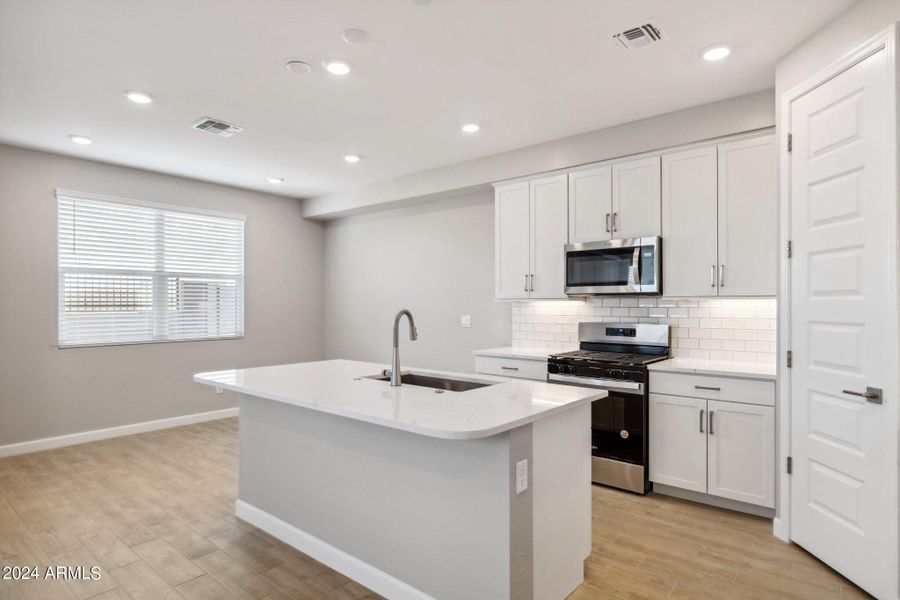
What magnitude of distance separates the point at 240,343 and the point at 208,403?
0.75m

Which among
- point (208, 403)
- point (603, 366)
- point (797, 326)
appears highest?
point (797, 326)

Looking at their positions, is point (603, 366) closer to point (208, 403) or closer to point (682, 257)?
point (682, 257)

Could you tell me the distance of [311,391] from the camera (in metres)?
2.41

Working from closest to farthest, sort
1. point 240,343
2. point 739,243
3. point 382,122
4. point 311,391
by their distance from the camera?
point 311,391 → point 739,243 → point 382,122 → point 240,343

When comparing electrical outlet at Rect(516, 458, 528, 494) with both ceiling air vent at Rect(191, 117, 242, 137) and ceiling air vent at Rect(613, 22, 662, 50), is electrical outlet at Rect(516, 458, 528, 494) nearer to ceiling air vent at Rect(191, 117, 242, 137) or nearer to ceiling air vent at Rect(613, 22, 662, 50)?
ceiling air vent at Rect(613, 22, 662, 50)

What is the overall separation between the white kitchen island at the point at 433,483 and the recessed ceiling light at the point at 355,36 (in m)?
1.77

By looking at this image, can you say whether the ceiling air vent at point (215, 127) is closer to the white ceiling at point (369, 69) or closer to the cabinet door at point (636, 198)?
the white ceiling at point (369, 69)

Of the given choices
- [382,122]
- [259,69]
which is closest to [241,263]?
[382,122]

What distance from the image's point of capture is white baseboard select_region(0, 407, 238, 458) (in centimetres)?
439

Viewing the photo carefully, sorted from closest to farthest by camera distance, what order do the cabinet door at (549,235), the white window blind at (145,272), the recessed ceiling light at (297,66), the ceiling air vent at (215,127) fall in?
the recessed ceiling light at (297,66) < the ceiling air vent at (215,127) < the cabinet door at (549,235) < the white window blind at (145,272)

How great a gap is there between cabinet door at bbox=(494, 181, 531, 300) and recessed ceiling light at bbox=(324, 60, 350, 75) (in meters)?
1.96

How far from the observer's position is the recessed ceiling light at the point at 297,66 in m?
2.80

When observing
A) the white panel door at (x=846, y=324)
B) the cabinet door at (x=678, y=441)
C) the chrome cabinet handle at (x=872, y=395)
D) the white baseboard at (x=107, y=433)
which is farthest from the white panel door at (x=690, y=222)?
the white baseboard at (x=107, y=433)

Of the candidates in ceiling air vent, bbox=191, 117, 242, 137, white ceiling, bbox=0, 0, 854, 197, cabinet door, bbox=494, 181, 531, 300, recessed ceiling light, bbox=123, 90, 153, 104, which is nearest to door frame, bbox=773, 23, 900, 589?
white ceiling, bbox=0, 0, 854, 197
